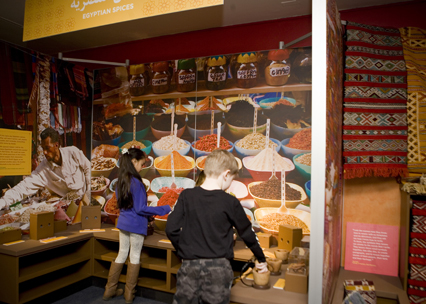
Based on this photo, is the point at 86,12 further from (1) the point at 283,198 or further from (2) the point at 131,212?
(1) the point at 283,198

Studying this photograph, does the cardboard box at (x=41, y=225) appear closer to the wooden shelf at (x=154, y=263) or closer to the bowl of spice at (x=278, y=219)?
the wooden shelf at (x=154, y=263)

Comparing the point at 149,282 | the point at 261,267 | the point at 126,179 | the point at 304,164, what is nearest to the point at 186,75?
the point at 126,179

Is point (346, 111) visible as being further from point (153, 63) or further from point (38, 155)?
point (38, 155)

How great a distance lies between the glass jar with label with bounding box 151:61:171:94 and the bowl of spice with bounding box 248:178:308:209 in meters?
1.58

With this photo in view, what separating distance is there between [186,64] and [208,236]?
250cm

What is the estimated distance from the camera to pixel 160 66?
3.91 metres

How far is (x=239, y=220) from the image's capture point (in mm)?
1839

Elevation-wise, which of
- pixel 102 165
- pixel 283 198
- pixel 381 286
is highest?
pixel 102 165

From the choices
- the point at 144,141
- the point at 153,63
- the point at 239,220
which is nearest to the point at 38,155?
the point at 144,141

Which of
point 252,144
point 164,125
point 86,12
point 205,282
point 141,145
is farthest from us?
point 141,145

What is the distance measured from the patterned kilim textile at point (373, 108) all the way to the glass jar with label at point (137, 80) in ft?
7.78

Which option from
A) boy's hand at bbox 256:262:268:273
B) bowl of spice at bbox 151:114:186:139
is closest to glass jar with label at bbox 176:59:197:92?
bowl of spice at bbox 151:114:186:139

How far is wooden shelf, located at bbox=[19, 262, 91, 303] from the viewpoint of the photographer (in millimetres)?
3156

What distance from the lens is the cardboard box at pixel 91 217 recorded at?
3.80 m
